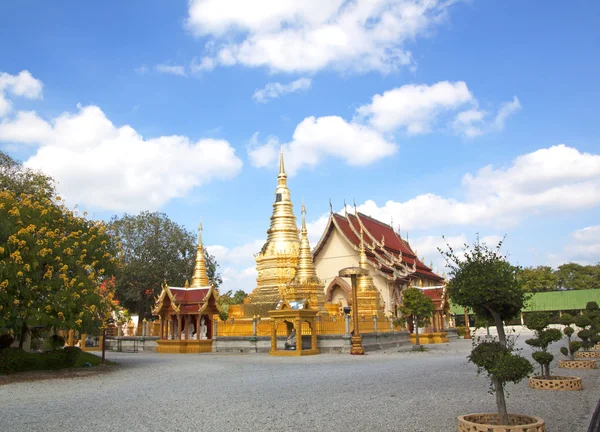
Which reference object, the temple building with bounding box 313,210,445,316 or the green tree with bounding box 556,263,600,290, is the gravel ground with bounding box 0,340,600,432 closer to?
the temple building with bounding box 313,210,445,316

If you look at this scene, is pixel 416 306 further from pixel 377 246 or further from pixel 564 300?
pixel 564 300

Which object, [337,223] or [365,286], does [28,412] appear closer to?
[365,286]

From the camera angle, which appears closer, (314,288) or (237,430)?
(237,430)

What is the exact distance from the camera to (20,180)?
2773 centimetres

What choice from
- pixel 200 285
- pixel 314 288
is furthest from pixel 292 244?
pixel 200 285

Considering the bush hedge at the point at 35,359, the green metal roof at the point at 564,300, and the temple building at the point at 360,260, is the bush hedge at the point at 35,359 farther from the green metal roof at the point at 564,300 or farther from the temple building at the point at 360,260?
the green metal roof at the point at 564,300

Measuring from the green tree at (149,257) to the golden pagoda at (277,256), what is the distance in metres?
8.32

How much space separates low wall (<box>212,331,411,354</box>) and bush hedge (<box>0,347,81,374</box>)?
395 inches

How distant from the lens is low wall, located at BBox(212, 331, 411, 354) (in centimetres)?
2409

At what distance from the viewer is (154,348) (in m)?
30.1

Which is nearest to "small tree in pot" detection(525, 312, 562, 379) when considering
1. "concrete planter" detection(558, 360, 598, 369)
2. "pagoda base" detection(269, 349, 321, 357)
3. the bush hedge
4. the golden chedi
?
"concrete planter" detection(558, 360, 598, 369)

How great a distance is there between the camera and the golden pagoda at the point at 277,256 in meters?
30.9

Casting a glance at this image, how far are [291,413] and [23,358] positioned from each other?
35.0ft

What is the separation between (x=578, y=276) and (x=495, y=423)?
73.0m
